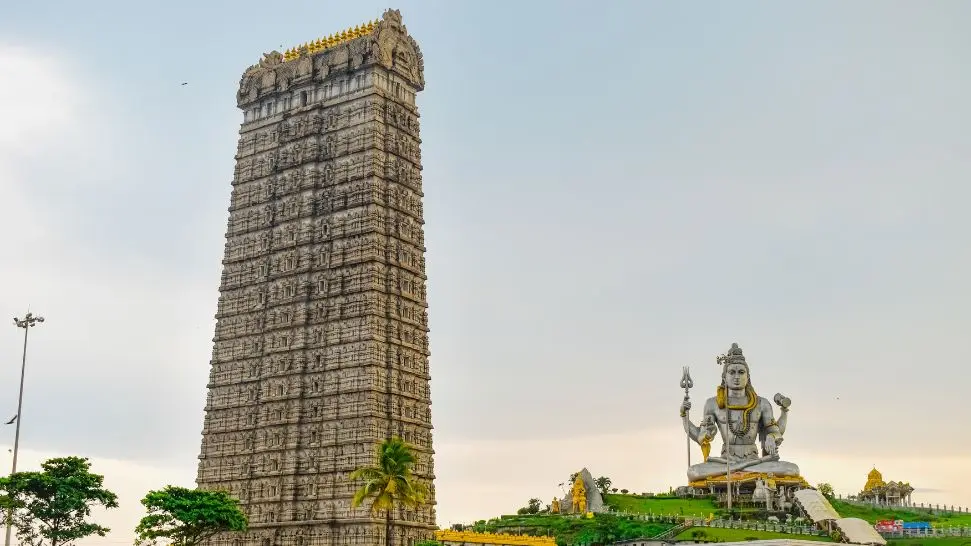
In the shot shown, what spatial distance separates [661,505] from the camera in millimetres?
105938

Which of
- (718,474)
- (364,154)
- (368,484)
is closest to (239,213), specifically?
(364,154)

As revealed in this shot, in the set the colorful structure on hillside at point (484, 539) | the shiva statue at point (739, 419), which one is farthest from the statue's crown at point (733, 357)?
the colorful structure on hillside at point (484, 539)

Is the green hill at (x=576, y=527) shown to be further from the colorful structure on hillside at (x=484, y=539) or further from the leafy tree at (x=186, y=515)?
the leafy tree at (x=186, y=515)

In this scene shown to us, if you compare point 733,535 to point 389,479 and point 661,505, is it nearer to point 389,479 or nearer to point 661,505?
point 661,505

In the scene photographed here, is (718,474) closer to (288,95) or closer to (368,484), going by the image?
(368,484)

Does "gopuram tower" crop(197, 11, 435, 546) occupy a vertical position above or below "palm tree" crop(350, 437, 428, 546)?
above

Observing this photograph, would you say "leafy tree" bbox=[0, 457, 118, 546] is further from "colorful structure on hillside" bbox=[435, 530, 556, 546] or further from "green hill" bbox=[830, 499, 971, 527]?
"green hill" bbox=[830, 499, 971, 527]

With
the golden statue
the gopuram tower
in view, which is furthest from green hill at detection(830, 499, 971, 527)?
the gopuram tower

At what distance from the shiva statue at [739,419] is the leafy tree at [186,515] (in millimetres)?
42797

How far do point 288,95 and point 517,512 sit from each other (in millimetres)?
40837

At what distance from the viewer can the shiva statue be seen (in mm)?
112875

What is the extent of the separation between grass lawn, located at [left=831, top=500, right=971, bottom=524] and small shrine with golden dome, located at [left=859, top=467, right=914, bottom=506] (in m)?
12.8

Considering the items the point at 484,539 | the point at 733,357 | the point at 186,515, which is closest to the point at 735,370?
the point at 733,357

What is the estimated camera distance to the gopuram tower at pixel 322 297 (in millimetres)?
94812
